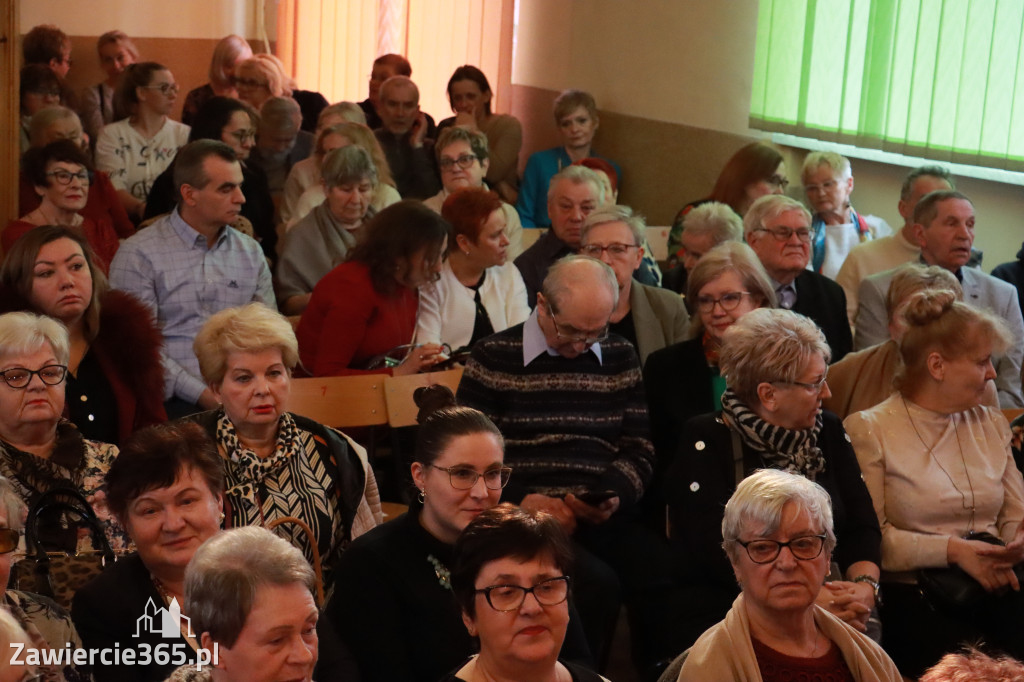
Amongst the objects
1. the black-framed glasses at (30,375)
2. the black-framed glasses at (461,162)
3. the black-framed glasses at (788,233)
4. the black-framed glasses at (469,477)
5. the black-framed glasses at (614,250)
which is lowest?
the black-framed glasses at (469,477)

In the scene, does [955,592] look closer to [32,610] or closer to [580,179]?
[32,610]

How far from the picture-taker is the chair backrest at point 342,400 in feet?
12.1

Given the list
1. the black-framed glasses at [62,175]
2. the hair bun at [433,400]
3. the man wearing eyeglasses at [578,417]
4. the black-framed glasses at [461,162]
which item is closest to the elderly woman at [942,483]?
the man wearing eyeglasses at [578,417]

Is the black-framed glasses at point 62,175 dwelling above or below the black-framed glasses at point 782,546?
above

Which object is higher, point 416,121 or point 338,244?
point 416,121

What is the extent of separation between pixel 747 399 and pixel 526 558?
3.68 ft

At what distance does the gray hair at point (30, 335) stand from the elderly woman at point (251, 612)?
3.93 feet

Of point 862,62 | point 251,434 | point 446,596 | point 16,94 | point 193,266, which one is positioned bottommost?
point 446,596

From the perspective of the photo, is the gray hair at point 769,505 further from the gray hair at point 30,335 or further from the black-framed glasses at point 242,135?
the black-framed glasses at point 242,135

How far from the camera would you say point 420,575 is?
2.53 m

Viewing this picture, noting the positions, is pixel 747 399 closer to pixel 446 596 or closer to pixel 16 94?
pixel 446 596

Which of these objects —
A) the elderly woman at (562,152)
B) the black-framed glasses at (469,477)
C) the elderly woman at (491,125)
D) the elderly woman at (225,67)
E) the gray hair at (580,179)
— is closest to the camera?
the black-framed glasses at (469,477)

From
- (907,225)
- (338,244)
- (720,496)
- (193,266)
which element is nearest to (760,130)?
(907,225)

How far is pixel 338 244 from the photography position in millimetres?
5125
